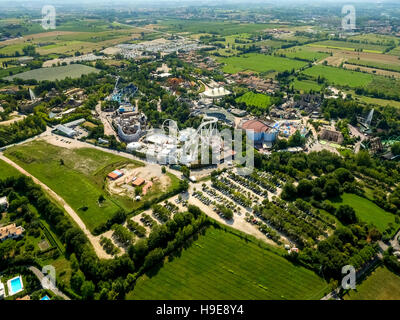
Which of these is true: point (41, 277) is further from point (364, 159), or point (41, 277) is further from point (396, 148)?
point (396, 148)

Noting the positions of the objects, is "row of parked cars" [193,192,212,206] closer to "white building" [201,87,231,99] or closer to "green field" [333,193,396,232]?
"green field" [333,193,396,232]

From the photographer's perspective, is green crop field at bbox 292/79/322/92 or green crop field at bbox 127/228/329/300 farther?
green crop field at bbox 292/79/322/92

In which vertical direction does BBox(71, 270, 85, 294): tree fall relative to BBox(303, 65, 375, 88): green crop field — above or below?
below

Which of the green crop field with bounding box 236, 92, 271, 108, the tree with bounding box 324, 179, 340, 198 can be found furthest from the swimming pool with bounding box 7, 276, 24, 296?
the green crop field with bounding box 236, 92, 271, 108

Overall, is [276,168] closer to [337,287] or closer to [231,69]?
[337,287]

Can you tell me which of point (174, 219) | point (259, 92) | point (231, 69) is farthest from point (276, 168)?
point (231, 69)

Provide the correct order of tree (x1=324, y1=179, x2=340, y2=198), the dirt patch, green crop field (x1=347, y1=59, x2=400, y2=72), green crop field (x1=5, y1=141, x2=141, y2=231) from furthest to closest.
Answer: green crop field (x1=347, y1=59, x2=400, y2=72), the dirt patch, tree (x1=324, y1=179, x2=340, y2=198), green crop field (x1=5, y1=141, x2=141, y2=231)
